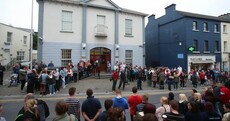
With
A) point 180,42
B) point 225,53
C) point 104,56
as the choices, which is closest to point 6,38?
point 104,56

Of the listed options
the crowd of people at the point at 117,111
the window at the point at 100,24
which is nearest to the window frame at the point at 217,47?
the window at the point at 100,24

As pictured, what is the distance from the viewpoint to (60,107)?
3.63 meters

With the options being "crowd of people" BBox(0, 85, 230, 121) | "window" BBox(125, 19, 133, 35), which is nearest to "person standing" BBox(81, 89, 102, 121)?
"crowd of people" BBox(0, 85, 230, 121)

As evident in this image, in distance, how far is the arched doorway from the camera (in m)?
21.4

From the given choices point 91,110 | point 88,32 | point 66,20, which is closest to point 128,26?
point 88,32

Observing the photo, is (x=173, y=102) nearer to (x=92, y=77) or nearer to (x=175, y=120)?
(x=175, y=120)

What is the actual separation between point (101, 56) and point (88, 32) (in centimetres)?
344

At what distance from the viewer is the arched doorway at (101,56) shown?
70.3ft

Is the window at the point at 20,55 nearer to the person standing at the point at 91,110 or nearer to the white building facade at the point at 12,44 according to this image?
the white building facade at the point at 12,44

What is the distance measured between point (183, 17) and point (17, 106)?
1001 inches

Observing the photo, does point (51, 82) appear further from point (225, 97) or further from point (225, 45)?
point (225, 45)

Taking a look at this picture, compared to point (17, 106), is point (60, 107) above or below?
above

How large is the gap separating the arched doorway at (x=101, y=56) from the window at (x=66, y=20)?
152 inches

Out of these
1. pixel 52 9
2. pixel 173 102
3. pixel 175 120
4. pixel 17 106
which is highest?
pixel 52 9
